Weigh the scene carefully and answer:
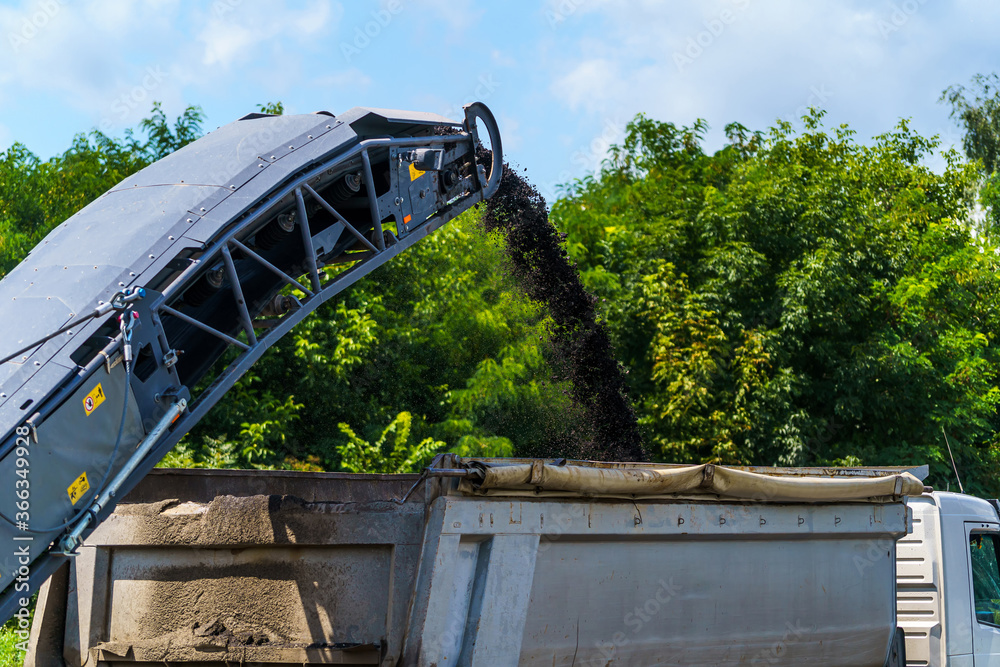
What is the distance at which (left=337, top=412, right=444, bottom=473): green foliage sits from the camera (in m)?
12.2

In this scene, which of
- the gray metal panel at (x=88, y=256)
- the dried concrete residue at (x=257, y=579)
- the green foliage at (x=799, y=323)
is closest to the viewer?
the gray metal panel at (x=88, y=256)

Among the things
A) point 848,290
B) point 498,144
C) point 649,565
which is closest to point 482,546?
point 649,565

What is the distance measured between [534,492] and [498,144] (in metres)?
2.60

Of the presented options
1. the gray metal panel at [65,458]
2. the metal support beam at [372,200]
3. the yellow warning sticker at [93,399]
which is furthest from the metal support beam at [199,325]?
the metal support beam at [372,200]

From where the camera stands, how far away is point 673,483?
13.7 feet

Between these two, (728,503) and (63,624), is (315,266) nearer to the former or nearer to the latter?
(63,624)

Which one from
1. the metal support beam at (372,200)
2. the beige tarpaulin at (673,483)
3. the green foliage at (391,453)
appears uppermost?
the green foliage at (391,453)

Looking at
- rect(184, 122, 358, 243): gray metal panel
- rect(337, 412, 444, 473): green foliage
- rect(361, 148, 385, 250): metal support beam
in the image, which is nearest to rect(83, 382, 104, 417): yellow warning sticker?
rect(184, 122, 358, 243): gray metal panel

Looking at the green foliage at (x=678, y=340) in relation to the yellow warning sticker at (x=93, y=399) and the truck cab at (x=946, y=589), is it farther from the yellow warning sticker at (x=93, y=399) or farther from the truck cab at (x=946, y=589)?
the yellow warning sticker at (x=93, y=399)

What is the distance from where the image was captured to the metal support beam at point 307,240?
4.20 m

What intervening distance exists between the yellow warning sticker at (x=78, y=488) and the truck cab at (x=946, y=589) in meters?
4.96

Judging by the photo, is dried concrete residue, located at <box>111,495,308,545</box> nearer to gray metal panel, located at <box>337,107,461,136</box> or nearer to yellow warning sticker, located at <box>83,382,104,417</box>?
yellow warning sticker, located at <box>83,382,104,417</box>

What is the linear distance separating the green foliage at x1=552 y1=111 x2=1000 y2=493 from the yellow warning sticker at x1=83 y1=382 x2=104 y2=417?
40.3 ft

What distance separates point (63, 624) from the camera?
399 centimetres
